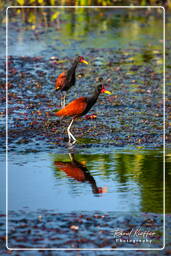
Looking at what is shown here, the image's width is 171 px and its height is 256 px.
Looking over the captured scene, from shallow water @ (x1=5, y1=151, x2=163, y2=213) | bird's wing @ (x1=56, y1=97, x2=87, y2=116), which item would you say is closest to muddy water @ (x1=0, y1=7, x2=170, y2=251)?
shallow water @ (x1=5, y1=151, x2=163, y2=213)

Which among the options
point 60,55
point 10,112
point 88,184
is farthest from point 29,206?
point 60,55

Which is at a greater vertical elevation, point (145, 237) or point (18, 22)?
point (18, 22)

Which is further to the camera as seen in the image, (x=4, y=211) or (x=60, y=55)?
(x=60, y=55)

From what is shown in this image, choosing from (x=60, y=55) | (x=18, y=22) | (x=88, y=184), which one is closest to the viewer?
(x=88, y=184)

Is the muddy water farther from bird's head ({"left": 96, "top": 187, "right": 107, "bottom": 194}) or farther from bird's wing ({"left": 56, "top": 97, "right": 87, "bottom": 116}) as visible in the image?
bird's wing ({"left": 56, "top": 97, "right": 87, "bottom": 116})

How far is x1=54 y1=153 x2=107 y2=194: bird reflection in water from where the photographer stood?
11490 millimetres

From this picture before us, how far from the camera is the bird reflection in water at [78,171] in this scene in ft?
37.7

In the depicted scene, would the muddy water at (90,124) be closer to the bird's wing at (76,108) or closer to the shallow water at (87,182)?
the shallow water at (87,182)

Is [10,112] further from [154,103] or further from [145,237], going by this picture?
[145,237]

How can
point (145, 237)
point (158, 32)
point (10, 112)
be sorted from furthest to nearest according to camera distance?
point (158, 32) → point (10, 112) → point (145, 237)

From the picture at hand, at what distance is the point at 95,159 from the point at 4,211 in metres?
3.18

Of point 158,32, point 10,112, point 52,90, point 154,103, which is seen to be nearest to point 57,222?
point 10,112

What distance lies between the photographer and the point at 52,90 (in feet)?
64.5

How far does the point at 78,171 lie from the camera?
12.6m
